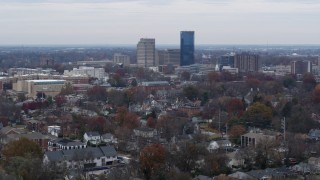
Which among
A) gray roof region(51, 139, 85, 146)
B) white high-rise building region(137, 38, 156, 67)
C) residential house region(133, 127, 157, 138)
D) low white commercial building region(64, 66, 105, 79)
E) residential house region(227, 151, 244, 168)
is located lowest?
residential house region(227, 151, 244, 168)

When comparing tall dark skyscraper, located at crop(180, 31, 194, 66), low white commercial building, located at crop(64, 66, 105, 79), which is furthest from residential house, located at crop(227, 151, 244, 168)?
tall dark skyscraper, located at crop(180, 31, 194, 66)

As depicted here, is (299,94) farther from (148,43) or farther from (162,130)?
(148,43)

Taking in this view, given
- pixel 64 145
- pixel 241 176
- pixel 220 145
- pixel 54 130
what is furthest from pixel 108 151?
pixel 54 130

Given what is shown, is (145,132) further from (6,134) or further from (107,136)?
(6,134)

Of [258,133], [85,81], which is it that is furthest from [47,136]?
[85,81]

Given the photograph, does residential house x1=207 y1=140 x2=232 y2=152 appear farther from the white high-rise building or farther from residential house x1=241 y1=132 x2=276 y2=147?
the white high-rise building

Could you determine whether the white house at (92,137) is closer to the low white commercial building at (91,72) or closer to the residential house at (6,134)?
the residential house at (6,134)

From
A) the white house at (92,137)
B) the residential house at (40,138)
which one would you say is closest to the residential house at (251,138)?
the white house at (92,137)
